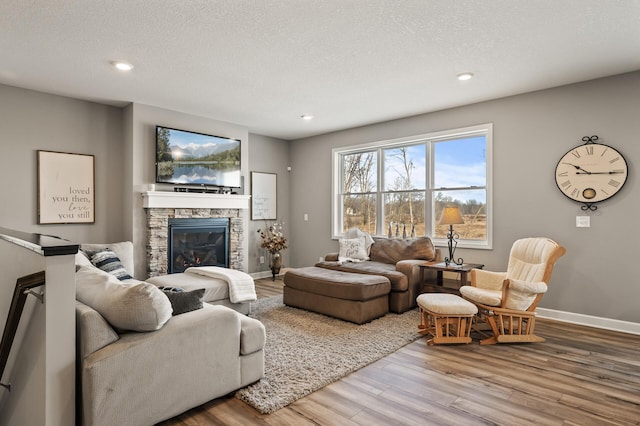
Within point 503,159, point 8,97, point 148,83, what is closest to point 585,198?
point 503,159

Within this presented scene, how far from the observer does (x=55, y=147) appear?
453cm

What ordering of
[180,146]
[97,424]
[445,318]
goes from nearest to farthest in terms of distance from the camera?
[97,424]
[445,318]
[180,146]

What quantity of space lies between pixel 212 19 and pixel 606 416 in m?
3.76

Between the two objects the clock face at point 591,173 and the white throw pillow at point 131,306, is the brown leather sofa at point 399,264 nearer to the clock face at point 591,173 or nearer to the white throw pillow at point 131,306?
the clock face at point 591,173

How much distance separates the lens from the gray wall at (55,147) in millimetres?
4211

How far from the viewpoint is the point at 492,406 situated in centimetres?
226

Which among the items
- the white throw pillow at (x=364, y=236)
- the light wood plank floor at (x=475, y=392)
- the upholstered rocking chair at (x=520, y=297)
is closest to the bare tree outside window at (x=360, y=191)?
the white throw pillow at (x=364, y=236)

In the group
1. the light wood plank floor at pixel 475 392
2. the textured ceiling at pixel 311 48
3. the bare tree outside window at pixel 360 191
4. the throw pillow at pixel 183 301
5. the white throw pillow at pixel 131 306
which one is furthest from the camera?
the bare tree outside window at pixel 360 191

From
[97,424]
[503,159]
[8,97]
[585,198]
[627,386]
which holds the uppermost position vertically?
[8,97]

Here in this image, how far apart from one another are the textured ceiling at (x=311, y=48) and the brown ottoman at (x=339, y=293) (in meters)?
2.25

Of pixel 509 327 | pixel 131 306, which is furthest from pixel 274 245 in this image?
pixel 131 306

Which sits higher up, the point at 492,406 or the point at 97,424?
the point at 97,424

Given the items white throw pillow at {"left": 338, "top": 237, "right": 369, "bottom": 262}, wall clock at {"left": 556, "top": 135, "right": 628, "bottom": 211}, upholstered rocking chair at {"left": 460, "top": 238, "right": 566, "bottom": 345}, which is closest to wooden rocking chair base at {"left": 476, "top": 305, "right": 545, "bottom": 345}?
upholstered rocking chair at {"left": 460, "top": 238, "right": 566, "bottom": 345}

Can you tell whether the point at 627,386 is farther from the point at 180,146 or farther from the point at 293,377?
the point at 180,146
